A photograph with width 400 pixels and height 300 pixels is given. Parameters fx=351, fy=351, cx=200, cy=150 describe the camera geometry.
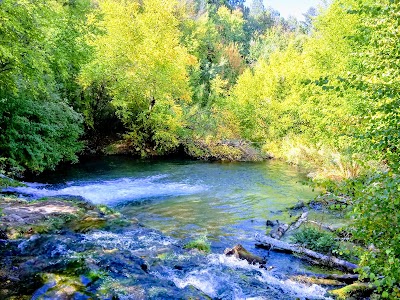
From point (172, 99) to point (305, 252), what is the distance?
17.3 meters

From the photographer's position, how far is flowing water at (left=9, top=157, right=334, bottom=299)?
249 inches

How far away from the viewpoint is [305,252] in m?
7.74

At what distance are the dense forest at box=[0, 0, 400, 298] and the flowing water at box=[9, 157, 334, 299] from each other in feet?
5.69

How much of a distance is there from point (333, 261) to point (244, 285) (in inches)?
85.2

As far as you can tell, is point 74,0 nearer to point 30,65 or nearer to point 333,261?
point 30,65

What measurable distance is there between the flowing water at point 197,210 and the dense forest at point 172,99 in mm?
1734

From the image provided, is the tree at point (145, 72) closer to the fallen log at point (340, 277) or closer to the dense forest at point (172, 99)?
the dense forest at point (172, 99)

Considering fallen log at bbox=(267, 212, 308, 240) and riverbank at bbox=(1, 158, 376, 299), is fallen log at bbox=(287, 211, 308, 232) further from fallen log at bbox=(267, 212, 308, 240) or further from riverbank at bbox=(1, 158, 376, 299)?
riverbank at bbox=(1, 158, 376, 299)

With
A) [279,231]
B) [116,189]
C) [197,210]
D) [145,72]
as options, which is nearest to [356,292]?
[279,231]

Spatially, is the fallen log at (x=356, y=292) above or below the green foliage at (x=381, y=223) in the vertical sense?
below

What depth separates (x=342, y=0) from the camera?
1513 centimetres

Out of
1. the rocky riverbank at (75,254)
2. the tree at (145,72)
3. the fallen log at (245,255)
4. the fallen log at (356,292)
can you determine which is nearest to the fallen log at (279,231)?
the fallen log at (245,255)

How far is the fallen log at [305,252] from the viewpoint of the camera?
7070 millimetres

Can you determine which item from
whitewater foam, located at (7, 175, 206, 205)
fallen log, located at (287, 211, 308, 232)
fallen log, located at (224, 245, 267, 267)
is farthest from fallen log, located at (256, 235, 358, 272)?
whitewater foam, located at (7, 175, 206, 205)
